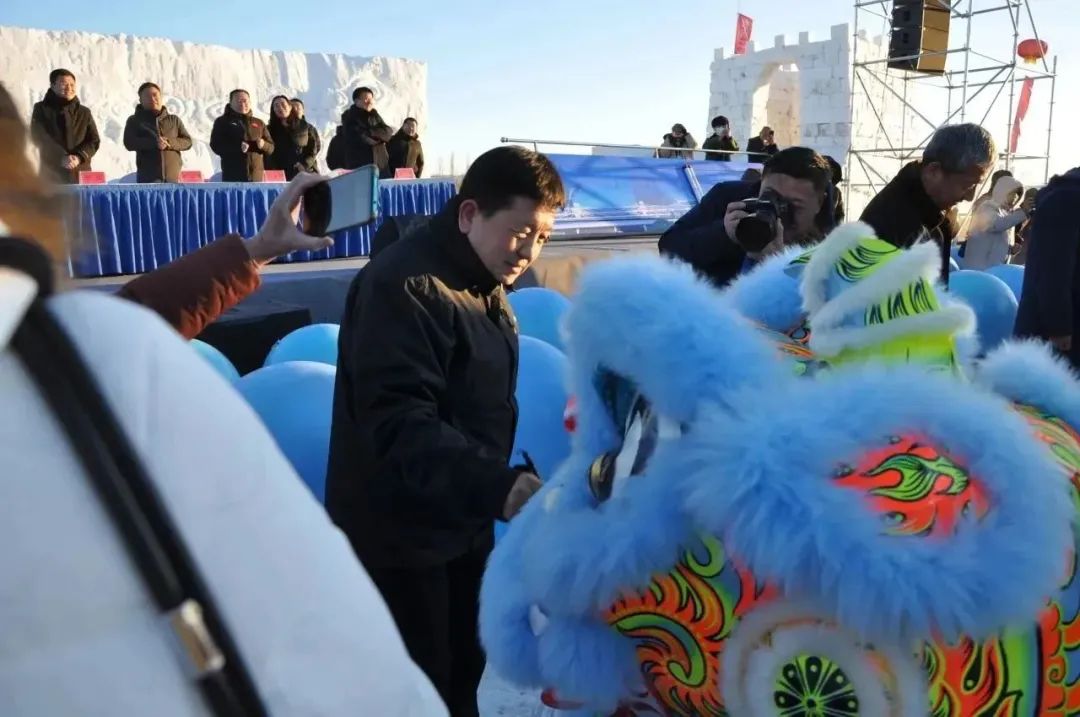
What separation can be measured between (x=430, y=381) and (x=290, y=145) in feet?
28.2

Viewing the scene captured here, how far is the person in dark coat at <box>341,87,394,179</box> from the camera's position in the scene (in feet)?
30.6

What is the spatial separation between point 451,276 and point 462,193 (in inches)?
7.1

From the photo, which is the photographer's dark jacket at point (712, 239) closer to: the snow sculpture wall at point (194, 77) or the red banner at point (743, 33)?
the snow sculpture wall at point (194, 77)

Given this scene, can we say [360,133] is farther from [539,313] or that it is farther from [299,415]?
[299,415]

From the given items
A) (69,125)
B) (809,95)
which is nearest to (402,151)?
(69,125)

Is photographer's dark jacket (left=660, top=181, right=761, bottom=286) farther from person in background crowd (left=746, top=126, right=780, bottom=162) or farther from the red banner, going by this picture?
the red banner

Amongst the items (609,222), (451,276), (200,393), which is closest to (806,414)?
(200,393)

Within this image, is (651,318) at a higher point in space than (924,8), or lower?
→ lower

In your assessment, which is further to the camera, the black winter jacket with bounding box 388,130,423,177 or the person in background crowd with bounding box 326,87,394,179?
the black winter jacket with bounding box 388,130,423,177

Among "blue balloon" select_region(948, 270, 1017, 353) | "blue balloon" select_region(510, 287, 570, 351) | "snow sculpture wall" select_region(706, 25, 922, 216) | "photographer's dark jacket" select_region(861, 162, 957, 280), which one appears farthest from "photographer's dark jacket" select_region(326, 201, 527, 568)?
"snow sculpture wall" select_region(706, 25, 922, 216)

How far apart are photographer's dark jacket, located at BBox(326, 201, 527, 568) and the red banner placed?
90.5 ft

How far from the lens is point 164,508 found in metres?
0.52

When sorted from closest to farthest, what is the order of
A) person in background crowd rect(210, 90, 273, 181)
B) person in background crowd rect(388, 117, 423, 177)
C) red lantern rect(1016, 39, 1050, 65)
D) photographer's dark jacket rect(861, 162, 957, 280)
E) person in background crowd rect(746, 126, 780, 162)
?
photographer's dark jacket rect(861, 162, 957, 280) → person in background crowd rect(210, 90, 273, 181) → person in background crowd rect(388, 117, 423, 177) → person in background crowd rect(746, 126, 780, 162) → red lantern rect(1016, 39, 1050, 65)

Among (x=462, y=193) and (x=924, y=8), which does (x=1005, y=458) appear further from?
(x=924, y=8)
